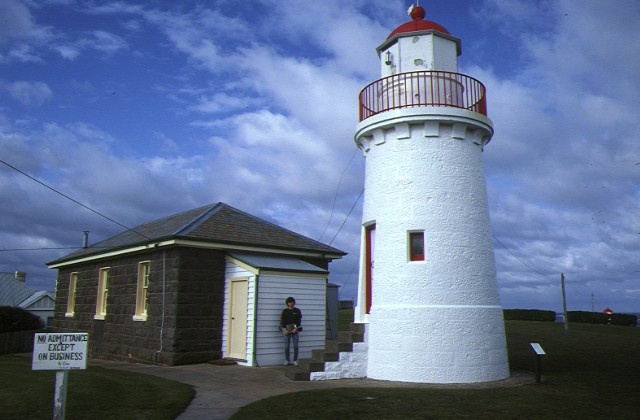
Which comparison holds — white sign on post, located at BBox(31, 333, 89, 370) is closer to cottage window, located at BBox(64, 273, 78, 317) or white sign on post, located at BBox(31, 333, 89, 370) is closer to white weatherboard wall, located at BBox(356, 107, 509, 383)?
white weatherboard wall, located at BBox(356, 107, 509, 383)

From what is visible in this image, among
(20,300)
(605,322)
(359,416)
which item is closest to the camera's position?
(359,416)

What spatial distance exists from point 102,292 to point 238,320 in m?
6.71

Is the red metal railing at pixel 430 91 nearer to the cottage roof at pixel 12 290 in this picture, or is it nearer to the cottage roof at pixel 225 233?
the cottage roof at pixel 225 233

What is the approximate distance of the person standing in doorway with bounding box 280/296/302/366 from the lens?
13.3 m

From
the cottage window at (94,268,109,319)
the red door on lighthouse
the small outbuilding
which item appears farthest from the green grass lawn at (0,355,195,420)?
the cottage window at (94,268,109,319)

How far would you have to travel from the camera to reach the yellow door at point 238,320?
536 inches

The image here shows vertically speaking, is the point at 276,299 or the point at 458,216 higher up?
the point at 458,216

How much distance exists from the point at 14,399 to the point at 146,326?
→ 20.0 ft

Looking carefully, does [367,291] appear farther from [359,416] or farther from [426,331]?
[359,416]

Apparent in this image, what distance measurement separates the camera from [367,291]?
12.9 m

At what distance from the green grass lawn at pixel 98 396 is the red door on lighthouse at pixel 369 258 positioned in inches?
188

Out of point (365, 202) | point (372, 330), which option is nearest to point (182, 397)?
point (372, 330)

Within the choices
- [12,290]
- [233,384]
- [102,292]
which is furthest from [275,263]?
[12,290]

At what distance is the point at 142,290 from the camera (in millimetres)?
15602
